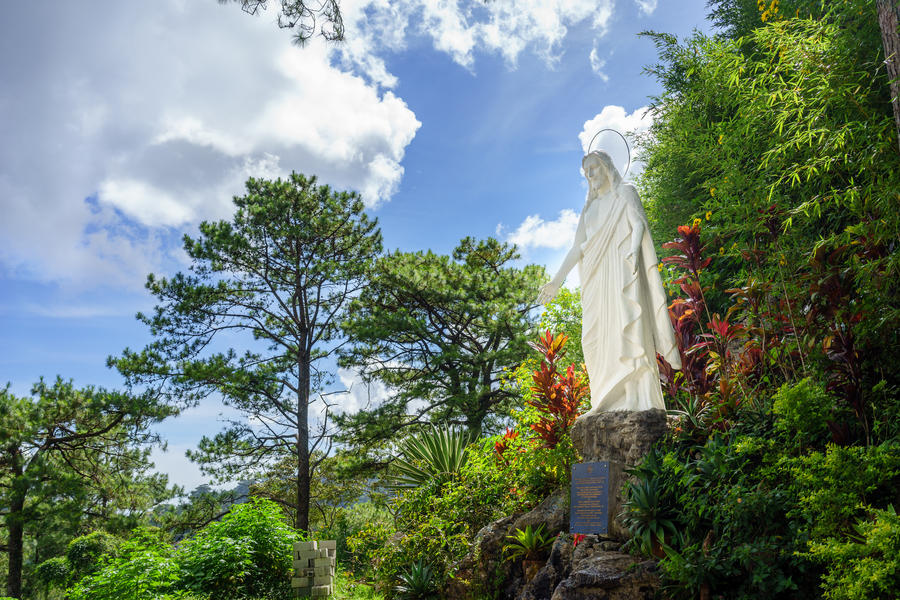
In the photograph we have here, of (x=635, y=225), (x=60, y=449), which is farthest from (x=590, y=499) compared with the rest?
(x=60, y=449)

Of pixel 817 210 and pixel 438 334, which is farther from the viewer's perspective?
pixel 438 334

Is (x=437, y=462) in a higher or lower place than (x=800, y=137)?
lower

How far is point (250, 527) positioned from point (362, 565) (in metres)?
3.03

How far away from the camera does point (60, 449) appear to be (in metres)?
12.5

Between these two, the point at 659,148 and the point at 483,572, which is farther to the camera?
the point at 659,148

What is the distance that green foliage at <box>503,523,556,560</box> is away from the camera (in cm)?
457

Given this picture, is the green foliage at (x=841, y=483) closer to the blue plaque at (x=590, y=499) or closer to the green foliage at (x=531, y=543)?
the blue plaque at (x=590, y=499)

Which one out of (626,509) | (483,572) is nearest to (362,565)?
(483,572)

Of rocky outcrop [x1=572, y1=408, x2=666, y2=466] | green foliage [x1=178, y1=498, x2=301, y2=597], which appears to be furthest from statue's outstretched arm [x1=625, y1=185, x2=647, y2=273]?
green foliage [x1=178, y1=498, x2=301, y2=597]

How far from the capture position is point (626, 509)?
3.92 m

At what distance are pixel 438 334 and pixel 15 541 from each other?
393 inches

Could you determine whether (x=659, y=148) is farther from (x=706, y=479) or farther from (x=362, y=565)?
A: (x=362, y=565)

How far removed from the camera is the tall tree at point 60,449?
11.5 m

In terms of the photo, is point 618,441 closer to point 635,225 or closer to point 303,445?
point 635,225
